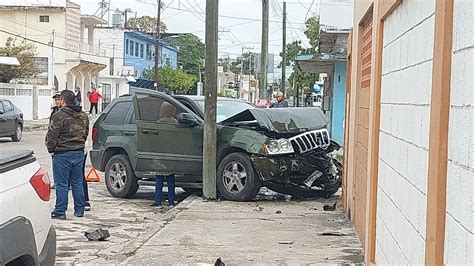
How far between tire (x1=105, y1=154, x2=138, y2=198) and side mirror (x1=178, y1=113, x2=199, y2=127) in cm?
120

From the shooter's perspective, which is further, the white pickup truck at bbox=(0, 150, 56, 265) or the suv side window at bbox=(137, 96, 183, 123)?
the suv side window at bbox=(137, 96, 183, 123)

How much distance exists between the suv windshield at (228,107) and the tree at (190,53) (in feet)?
261

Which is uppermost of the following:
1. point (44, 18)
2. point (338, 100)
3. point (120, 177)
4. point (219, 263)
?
point (44, 18)

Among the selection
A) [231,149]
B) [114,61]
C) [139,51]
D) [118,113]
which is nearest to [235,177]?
[231,149]

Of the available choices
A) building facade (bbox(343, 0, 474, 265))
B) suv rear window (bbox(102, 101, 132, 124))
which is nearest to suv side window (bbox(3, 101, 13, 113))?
suv rear window (bbox(102, 101, 132, 124))

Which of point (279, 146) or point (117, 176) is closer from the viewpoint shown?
point (279, 146)

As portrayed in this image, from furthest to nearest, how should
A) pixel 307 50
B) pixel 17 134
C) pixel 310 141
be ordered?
1. pixel 307 50
2. pixel 17 134
3. pixel 310 141

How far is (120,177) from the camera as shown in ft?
41.3

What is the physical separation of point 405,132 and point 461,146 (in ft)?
5.31

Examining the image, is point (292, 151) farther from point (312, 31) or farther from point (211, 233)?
point (312, 31)

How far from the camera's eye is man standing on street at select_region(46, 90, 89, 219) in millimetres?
9898

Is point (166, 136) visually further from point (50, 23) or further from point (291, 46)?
point (291, 46)

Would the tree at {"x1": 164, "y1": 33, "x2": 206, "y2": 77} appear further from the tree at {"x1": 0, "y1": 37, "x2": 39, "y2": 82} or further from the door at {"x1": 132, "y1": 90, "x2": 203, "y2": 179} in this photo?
the door at {"x1": 132, "y1": 90, "x2": 203, "y2": 179}

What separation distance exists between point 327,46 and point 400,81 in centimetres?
1734
